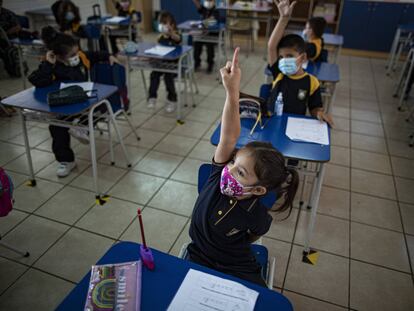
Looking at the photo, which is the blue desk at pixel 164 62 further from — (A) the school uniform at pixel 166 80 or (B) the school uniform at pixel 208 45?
(B) the school uniform at pixel 208 45

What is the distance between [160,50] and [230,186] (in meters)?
2.63

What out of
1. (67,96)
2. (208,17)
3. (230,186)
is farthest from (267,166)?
(208,17)

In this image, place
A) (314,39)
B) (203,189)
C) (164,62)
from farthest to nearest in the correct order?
(164,62) < (314,39) < (203,189)

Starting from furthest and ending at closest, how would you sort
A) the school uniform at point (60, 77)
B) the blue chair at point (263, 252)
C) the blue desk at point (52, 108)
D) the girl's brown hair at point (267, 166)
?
1. the school uniform at point (60, 77)
2. the blue desk at point (52, 108)
3. the blue chair at point (263, 252)
4. the girl's brown hair at point (267, 166)

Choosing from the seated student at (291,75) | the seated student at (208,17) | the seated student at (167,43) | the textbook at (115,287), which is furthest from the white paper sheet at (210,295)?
the seated student at (208,17)

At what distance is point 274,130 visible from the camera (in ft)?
6.41

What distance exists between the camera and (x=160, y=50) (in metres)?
3.51

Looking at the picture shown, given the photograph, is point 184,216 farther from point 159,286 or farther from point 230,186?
point 159,286

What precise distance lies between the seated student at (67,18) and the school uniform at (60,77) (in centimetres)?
206

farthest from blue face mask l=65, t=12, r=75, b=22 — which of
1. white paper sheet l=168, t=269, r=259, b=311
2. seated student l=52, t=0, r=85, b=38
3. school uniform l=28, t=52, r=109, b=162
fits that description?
white paper sheet l=168, t=269, r=259, b=311

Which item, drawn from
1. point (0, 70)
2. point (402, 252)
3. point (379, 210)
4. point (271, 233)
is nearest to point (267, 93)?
point (271, 233)

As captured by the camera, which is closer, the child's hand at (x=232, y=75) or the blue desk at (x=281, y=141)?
the child's hand at (x=232, y=75)

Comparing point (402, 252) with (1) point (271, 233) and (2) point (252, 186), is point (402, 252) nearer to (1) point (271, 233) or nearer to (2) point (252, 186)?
(1) point (271, 233)

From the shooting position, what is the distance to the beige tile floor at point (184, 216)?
73.9 inches
